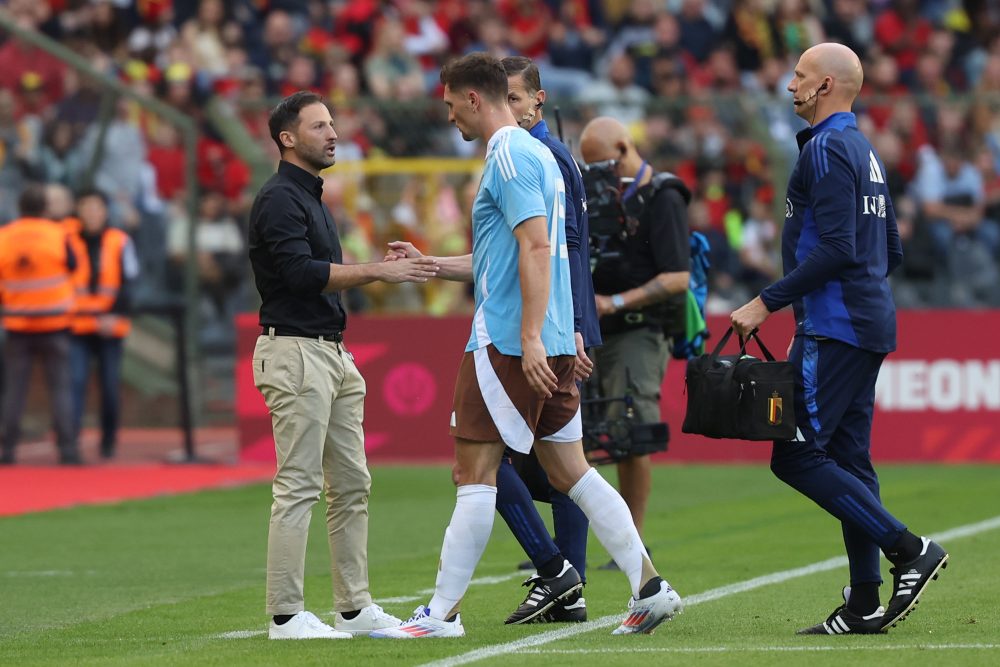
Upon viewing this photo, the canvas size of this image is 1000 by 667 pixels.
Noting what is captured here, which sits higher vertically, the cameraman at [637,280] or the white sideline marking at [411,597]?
the cameraman at [637,280]

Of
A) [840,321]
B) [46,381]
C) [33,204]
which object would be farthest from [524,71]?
[46,381]

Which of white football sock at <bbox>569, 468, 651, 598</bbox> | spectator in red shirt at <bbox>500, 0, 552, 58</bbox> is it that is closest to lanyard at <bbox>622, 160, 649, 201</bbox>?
white football sock at <bbox>569, 468, 651, 598</bbox>

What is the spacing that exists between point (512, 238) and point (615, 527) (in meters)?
1.13

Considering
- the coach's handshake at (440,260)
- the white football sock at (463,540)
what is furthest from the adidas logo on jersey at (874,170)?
the white football sock at (463,540)

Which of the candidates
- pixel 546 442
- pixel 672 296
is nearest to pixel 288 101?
pixel 546 442

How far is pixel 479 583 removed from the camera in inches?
361

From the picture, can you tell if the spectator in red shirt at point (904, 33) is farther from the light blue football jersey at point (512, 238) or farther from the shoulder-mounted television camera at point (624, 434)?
the light blue football jersey at point (512, 238)

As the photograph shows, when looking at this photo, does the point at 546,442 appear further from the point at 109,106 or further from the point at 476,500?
the point at 109,106

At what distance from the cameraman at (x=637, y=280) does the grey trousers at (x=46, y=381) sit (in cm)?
809

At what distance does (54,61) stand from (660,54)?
734 cm

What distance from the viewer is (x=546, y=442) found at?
704 cm

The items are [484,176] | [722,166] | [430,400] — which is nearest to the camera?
[484,176]

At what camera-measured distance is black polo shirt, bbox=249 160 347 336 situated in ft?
23.2

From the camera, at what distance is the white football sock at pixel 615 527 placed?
6895 mm
